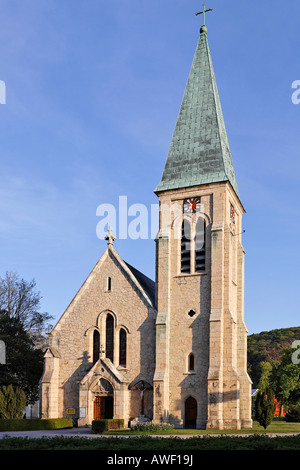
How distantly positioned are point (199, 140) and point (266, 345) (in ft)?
247

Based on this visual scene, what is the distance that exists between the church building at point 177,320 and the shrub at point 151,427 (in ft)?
7.38

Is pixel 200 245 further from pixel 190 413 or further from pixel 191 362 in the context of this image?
pixel 190 413

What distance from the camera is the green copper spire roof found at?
41156 millimetres

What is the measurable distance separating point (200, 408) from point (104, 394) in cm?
680

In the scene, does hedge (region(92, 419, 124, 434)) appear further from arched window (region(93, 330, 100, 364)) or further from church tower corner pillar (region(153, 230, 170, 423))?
arched window (region(93, 330, 100, 364))

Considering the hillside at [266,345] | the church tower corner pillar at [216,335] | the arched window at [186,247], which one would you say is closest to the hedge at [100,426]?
the church tower corner pillar at [216,335]

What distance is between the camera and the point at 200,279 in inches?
1542

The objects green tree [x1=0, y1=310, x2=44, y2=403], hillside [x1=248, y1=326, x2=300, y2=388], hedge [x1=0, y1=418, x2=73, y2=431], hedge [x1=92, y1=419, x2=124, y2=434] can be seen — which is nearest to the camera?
hedge [x1=92, y1=419, x2=124, y2=434]

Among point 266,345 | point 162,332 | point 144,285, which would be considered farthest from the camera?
point 266,345

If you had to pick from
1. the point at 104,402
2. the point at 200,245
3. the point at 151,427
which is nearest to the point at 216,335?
the point at 200,245

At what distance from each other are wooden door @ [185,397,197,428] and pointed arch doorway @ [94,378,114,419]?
5.24 m

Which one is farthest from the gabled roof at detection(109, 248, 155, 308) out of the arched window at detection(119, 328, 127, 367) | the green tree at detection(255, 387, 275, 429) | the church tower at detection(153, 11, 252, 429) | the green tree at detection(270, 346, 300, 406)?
the green tree at detection(270, 346, 300, 406)

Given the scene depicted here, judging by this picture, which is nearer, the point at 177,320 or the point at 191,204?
the point at 177,320
